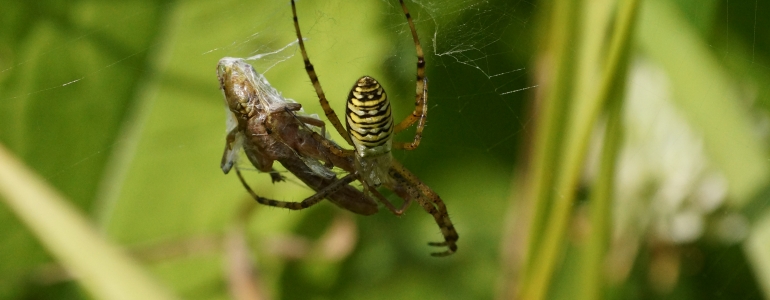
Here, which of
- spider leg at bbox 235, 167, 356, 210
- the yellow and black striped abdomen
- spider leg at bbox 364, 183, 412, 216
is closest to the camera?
the yellow and black striped abdomen

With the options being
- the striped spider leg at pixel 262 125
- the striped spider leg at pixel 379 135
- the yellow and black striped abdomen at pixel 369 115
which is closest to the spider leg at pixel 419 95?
the striped spider leg at pixel 379 135

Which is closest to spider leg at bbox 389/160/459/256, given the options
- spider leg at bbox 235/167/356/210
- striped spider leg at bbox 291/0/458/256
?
striped spider leg at bbox 291/0/458/256

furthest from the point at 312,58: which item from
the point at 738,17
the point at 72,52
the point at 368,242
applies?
the point at 738,17

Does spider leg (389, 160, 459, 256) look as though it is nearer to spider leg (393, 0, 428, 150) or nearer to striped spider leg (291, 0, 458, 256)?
striped spider leg (291, 0, 458, 256)

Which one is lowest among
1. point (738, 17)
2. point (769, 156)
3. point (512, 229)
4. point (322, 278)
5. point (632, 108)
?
point (322, 278)

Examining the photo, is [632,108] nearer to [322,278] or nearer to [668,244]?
[668,244]

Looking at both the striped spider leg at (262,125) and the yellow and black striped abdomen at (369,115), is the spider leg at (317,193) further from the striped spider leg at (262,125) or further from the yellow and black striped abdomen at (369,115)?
the yellow and black striped abdomen at (369,115)

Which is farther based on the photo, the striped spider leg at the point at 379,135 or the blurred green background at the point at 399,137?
the blurred green background at the point at 399,137
